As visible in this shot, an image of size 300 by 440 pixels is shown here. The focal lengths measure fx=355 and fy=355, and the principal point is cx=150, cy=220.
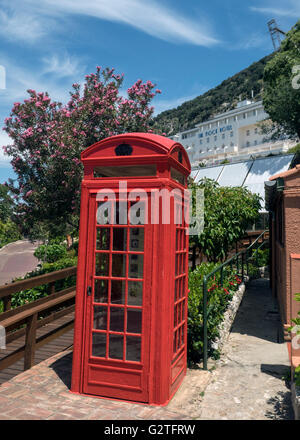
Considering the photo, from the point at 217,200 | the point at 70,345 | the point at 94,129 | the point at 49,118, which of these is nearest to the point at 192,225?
the point at 217,200

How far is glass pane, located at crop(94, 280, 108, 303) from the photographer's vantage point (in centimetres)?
436

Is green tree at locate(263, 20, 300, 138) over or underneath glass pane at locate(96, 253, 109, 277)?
over

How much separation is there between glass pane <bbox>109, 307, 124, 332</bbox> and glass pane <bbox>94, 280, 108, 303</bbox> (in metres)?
0.21

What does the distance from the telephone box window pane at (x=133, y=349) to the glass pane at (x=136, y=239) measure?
1.03 meters

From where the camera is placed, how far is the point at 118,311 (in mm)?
4219

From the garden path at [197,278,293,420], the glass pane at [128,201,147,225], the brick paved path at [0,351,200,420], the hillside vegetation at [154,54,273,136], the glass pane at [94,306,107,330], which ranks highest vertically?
the hillside vegetation at [154,54,273,136]

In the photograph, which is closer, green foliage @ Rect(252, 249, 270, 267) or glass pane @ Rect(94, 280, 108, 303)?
glass pane @ Rect(94, 280, 108, 303)

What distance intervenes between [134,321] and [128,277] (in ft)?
1.68

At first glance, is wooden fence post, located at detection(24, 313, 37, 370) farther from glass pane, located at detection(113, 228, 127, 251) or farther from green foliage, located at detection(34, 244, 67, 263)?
green foliage, located at detection(34, 244, 67, 263)

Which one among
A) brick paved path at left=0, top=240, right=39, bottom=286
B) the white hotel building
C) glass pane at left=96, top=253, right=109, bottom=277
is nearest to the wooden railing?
glass pane at left=96, top=253, right=109, bottom=277

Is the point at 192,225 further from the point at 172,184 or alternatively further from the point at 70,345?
the point at 172,184

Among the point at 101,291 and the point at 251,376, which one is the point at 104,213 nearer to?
the point at 101,291

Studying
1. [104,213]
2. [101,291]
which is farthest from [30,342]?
[104,213]
